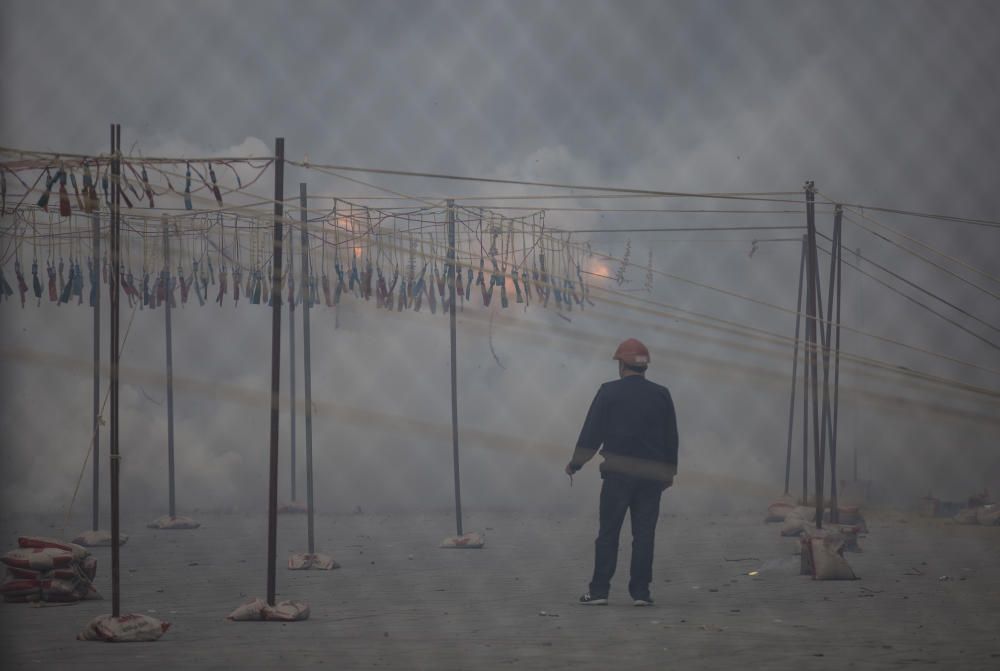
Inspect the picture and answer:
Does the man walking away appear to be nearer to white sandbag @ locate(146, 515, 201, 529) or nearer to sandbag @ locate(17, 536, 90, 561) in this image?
sandbag @ locate(17, 536, 90, 561)

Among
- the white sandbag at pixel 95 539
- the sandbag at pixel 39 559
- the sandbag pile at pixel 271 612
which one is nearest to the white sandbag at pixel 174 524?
the white sandbag at pixel 95 539

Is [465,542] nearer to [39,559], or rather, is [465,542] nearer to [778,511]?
[39,559]

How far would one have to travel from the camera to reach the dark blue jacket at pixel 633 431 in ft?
25.9

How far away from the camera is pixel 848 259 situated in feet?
50.3

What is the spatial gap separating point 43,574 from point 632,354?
446 cm

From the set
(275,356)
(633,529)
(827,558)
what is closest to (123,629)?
(275,356)

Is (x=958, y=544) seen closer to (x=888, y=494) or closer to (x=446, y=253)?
(x=888, y=494)

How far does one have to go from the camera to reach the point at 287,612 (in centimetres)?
730

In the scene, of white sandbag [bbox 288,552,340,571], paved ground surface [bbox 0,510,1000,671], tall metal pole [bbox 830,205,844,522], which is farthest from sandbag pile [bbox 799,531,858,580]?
white sandbag [bbox 288,552,340,571]

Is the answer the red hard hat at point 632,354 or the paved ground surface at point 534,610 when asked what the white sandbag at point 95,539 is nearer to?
the paved ground surface at point 534,610

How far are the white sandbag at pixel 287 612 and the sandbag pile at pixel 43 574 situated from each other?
191cm

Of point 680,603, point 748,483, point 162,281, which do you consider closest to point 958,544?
point 748,483

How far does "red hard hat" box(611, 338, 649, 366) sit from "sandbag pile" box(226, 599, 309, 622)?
8.79ft

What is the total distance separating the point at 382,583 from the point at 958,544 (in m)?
6.59
